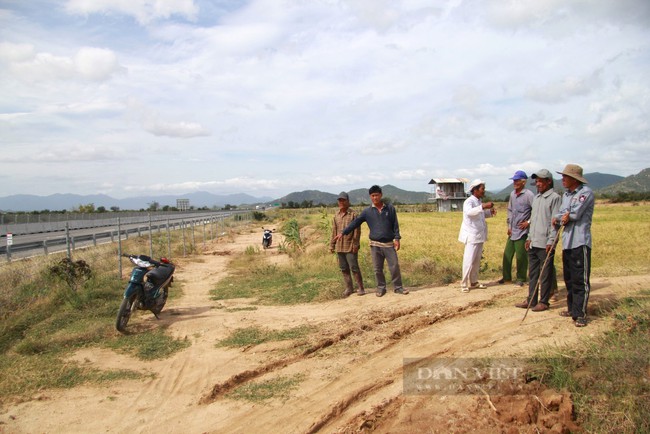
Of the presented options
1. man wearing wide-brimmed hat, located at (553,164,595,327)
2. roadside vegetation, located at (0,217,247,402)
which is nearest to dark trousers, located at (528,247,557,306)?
man wearing wide-brimmed hat, located at (553,164,595,327)

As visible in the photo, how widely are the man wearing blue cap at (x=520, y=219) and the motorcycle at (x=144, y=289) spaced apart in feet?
19.5

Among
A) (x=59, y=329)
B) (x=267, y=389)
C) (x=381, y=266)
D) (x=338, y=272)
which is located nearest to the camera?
(x=267, y=389)

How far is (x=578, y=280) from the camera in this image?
17.5ft

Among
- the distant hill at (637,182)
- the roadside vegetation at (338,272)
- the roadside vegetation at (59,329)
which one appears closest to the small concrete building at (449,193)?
the roadside vegetation at (338,272)

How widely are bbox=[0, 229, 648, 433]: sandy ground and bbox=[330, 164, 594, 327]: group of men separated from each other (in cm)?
43

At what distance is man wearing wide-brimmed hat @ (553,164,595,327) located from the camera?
17.3 feet

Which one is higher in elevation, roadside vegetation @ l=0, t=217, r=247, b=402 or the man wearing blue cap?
the man wearing blue cap

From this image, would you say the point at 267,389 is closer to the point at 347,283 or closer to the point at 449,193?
the point at 347,283

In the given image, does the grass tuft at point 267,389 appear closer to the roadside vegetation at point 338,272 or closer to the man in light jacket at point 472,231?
the roadside vegetation at point 338,272

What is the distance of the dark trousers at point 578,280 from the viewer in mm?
5251

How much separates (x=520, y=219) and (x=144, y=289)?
625 cm

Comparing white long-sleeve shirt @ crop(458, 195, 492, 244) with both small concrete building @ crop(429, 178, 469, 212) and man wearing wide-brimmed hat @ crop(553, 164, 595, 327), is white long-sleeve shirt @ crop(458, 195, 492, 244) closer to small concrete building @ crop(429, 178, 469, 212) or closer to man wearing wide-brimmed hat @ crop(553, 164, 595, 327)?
man wearing wide-brimmed hat @ crop(553, 164, 595, 327)

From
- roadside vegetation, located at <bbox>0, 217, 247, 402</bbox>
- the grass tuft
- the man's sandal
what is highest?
the man's sandal

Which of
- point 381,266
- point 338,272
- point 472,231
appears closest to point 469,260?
point 472,231
